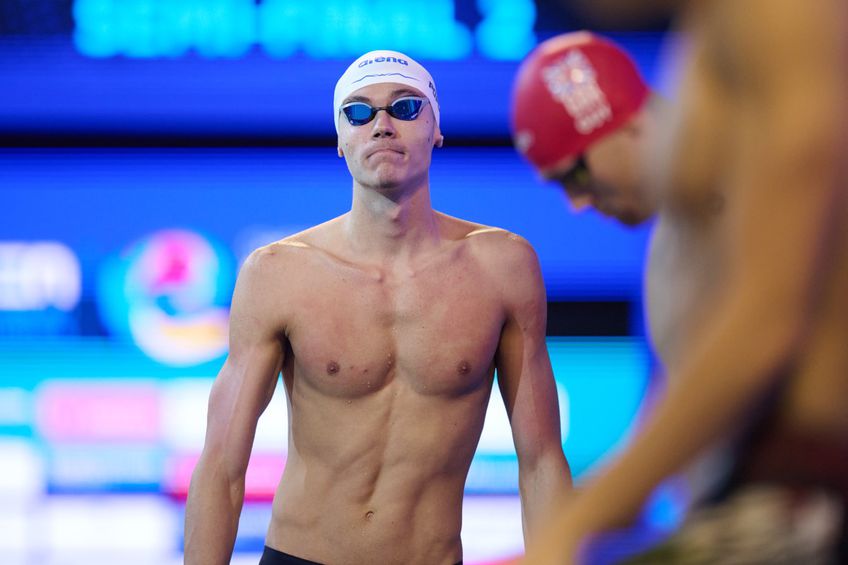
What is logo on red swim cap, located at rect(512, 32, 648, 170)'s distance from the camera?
1.75 m

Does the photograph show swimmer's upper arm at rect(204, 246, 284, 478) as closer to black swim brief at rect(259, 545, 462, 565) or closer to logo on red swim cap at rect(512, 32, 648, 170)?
black swim brief at rect(259, 545, 462, 565)

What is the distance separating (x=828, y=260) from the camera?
4.34ft

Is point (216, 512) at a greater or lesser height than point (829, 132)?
greater

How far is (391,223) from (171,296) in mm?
2818

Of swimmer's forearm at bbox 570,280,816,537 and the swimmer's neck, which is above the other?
the swimmer's neck

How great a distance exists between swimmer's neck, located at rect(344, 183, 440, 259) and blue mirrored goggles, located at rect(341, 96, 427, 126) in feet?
0.55

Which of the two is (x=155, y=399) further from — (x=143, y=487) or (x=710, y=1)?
(x=710, y=1)

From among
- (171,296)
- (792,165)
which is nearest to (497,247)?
(792,165)

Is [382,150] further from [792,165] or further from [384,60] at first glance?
[792,165]

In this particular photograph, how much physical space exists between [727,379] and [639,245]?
4517 mm

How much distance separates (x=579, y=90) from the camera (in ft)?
5.87

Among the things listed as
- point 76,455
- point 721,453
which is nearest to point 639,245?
point 76,455

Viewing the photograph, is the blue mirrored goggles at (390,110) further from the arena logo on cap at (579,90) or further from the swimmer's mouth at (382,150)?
the arena logo on cap at (579,90)

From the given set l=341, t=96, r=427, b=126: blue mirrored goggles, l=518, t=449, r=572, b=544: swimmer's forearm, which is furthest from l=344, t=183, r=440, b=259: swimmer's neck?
l=518, t=449, r=572, b=544: swimmer's forearm
